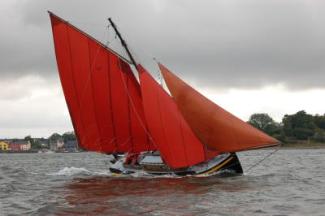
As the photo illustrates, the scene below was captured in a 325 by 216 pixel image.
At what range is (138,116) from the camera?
44.8 m

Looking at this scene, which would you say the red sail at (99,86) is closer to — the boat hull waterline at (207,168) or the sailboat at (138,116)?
the sailboat at (138,116)

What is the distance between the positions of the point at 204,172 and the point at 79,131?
10.2 m

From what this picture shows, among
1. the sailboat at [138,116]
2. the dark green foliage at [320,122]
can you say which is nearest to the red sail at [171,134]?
the sailboat at [138,116]

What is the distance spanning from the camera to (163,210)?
88.3 feet

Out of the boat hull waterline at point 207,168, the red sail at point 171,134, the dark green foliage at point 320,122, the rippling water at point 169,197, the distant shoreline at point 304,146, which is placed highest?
the dark green foliage at point 320,122

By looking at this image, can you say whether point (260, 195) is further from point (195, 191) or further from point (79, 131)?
point (79, 131)

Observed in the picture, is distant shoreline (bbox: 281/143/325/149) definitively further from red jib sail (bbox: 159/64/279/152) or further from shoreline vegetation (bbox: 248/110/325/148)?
red jib sail (bbox: 159/64/279/152)

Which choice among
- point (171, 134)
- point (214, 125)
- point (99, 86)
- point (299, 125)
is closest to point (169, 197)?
point (214, 125)

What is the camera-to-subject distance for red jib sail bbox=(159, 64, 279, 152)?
133 feet

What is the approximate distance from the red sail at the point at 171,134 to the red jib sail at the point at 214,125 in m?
0.59

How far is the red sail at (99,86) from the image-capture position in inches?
1783

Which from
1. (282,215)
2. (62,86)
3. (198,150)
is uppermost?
(62,86)

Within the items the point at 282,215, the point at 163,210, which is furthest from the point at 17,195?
the point at 282,215

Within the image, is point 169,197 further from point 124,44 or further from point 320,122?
point 320,122
